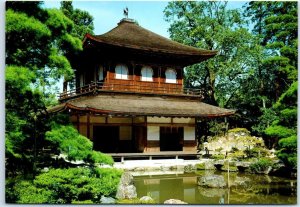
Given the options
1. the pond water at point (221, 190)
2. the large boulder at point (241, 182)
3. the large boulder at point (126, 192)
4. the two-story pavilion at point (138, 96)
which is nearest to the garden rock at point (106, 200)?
the large boulder at point (126, 192)

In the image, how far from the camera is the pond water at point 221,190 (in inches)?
318

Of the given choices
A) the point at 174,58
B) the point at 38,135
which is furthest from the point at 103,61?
the point at 38,135

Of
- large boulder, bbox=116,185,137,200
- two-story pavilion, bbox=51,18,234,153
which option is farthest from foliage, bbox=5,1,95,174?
two-story pavilion, bbox=51,18,234,153

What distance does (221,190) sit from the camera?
921cm

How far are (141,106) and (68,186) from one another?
22.5 feet

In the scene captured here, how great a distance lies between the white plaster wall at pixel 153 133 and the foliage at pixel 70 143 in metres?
6.61

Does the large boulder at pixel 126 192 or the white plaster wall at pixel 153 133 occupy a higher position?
the white plaster wall at pixel 153 133

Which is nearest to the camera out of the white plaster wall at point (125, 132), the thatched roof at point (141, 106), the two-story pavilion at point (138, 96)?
the thatched roof at point (141, 106)

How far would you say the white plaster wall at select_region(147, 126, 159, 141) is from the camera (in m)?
13.1

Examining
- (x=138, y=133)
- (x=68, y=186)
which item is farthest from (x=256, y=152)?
(x=68, y=186)

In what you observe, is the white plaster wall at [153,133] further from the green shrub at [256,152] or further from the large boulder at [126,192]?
the large boulder at [126,192]

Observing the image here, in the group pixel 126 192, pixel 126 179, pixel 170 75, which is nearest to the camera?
A: pixel 126 192

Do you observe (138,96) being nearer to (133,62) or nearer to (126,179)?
(133,62)

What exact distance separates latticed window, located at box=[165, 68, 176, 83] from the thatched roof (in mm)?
724
